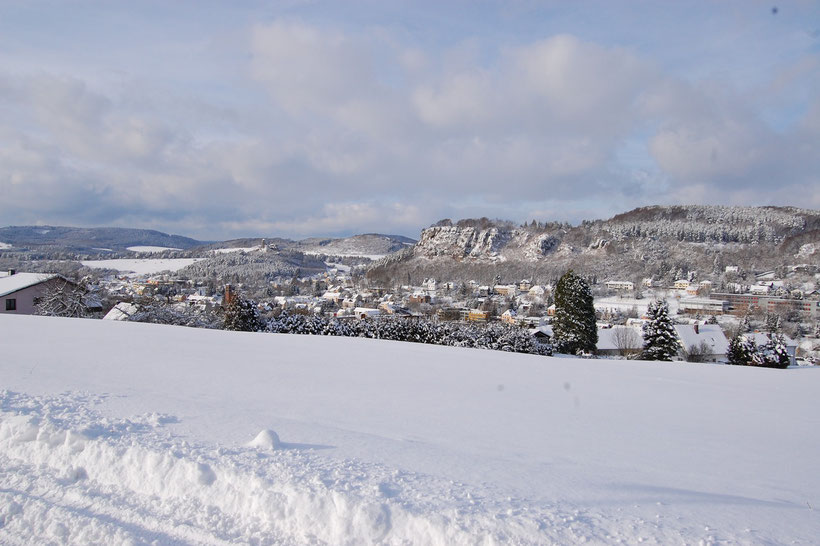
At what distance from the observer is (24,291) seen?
29469 millimetres

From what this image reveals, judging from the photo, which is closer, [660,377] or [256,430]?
[256,430]

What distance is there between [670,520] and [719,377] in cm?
1032

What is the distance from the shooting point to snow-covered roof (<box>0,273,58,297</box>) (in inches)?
1131

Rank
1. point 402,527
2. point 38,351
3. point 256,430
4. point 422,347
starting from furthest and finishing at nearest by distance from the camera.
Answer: point 422,347
point 38,351
point 256,430
point 402,527

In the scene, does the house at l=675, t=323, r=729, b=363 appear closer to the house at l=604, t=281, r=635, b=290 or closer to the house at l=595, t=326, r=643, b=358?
the house at l=595, t=326, r=643, b=358

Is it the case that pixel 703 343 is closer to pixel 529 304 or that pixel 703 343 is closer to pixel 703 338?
pixel 703 338

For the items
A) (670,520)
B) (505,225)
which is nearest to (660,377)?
(670,520)

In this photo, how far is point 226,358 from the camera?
11.7m

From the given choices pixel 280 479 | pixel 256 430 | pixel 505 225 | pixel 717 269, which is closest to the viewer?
pixel 280 479

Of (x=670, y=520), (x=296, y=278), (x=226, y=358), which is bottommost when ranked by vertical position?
(x=296, y=278)

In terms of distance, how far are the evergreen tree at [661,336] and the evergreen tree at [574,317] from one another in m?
3.28

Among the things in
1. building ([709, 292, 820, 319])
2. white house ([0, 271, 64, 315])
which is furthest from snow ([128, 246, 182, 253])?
building ([709, 292, 820, 319])

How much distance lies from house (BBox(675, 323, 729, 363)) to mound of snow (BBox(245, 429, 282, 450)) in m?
37.2

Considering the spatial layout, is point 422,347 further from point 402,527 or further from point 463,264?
point 463,264
